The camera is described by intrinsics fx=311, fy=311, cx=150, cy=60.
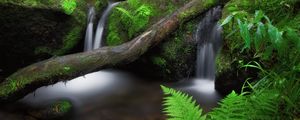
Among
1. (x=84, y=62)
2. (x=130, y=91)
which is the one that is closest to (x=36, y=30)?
(x=84, y=62)

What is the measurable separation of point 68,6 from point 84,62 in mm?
2250

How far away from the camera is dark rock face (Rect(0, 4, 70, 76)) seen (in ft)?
21.8

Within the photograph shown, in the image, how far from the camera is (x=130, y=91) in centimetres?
657

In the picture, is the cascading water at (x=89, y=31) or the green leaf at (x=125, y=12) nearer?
the green leaf at (x=125, y=12)

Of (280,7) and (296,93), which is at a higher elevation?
(280,7)

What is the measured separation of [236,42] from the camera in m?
5.09

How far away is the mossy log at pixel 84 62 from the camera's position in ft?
17.7

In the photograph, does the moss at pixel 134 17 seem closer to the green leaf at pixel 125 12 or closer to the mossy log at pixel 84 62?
the green leaf at pixel 125 12

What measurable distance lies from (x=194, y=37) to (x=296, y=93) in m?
Answer: 5.19

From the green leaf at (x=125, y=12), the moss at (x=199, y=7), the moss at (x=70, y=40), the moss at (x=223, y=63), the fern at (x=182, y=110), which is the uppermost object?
the green leaf at (x=125, y=12)

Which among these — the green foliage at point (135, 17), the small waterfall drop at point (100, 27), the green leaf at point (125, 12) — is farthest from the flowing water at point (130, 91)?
the green leaf at point (125, 12)

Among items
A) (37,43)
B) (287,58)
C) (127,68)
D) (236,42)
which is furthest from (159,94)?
(287,58)

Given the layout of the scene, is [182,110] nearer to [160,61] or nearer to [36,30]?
[160,61]

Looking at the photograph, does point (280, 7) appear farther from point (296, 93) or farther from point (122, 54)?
point (122, 54)
